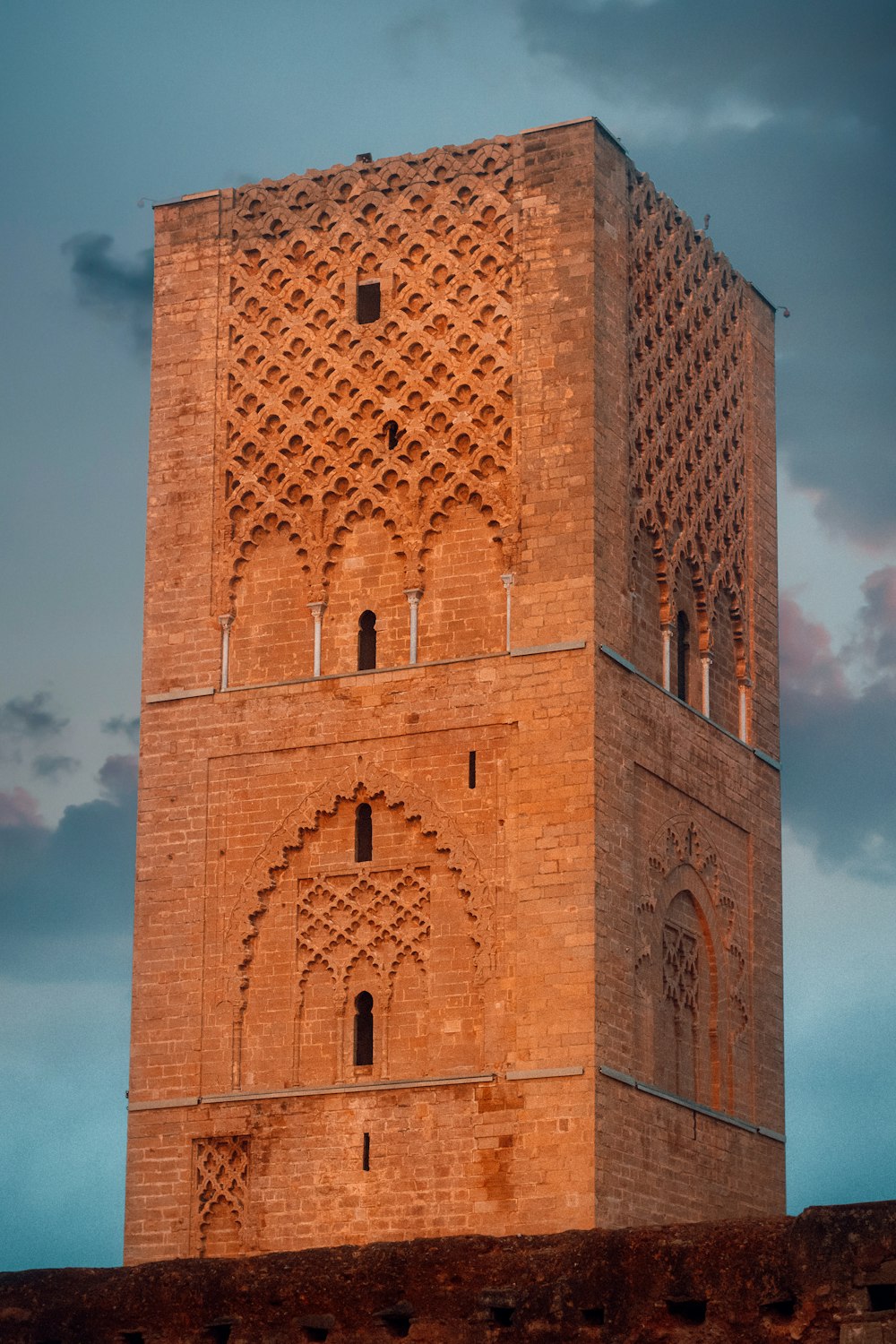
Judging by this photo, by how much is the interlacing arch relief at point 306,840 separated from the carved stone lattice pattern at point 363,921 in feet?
0.96

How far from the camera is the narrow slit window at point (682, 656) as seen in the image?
2869cm

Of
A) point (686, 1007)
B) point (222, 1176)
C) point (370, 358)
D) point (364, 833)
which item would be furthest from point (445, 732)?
point (222, 1176)

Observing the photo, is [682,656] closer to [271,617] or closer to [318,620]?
[318,620]

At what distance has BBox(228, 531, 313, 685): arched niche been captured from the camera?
27.9 m

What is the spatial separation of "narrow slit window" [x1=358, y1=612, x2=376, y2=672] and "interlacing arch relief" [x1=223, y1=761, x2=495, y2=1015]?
1116mm

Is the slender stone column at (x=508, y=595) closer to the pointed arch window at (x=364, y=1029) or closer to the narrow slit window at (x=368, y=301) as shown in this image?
the narrow slit window at (x=368, y=301)

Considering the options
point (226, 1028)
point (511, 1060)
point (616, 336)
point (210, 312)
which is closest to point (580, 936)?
point (511, 1060)

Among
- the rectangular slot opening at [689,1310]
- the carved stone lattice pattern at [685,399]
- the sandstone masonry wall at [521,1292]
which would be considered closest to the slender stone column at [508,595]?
the carved stone lattice pattern at [685,399]

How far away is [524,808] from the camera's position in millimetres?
26172

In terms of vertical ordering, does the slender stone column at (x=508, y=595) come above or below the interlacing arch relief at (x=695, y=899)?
above

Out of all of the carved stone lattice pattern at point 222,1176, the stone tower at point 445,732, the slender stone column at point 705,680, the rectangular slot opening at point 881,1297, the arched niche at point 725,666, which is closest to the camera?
the rectangular slot opening at point 881,1297

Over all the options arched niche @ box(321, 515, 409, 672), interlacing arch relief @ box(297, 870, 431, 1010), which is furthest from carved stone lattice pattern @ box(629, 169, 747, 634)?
interlacing arch relief @ box(297, 870, 431, 1010)

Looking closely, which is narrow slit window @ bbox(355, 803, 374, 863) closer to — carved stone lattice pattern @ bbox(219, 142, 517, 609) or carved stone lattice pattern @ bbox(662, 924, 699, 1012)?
carved stone lattice pattern @ bbox(219, 142, 517, 609)

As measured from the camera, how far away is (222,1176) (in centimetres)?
2648
